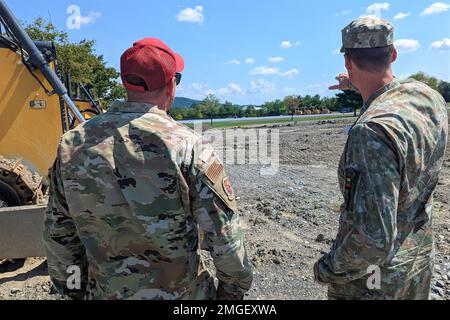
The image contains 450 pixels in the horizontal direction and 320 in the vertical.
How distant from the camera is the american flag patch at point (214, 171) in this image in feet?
6.37

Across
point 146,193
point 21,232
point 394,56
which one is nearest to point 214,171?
point 146,193

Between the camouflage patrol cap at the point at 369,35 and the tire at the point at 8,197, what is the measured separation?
4.48m

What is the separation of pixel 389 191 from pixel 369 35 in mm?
759

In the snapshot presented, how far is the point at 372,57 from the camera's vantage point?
2096mm

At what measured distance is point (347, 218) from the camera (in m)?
2.05

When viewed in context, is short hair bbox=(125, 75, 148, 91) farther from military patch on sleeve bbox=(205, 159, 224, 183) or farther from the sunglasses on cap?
military patch on sleeve bbox=(205, 159, 224, 183)

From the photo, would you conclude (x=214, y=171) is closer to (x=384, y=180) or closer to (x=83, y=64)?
(x=384, y=180)

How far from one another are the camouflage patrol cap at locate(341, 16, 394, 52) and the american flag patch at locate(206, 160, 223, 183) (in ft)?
2.88

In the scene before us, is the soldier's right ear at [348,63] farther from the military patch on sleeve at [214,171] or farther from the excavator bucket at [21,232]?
the excavator bucket at [21,232]

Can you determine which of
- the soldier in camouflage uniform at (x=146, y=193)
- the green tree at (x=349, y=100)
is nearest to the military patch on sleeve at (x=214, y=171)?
the soldier in camouflage uniform at (x=146, y=193)

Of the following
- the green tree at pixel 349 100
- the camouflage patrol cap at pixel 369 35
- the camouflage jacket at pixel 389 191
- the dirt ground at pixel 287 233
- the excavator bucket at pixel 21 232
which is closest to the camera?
the camouflage jacket at pixel 389 191

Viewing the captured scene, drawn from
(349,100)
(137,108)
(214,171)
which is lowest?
(214,171)

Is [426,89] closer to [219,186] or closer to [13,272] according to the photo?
[219,186]

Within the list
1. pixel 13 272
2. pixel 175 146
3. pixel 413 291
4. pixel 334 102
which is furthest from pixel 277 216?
pixel 334 102
